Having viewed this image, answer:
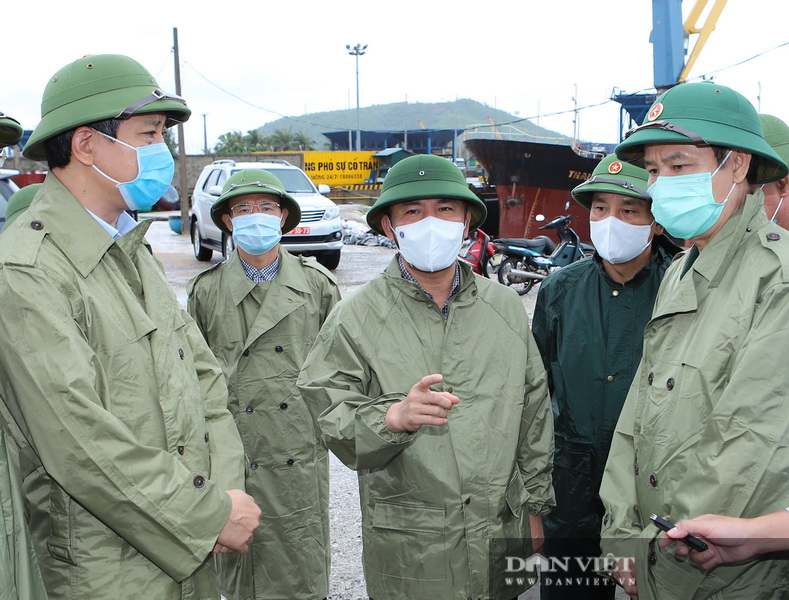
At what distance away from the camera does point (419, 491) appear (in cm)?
228

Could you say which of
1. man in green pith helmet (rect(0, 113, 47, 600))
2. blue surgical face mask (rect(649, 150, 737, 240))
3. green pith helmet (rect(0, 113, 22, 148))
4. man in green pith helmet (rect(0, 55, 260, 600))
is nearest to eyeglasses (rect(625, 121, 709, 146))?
blue surgical face mask (rect(649, 150, 737, 240))

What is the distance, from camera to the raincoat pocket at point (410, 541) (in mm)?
2254

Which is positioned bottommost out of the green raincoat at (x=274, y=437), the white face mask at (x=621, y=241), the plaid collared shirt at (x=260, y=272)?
the green raincoat at (x=274, y=437)

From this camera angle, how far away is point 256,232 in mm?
4016

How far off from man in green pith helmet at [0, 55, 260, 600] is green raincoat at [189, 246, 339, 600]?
128cm

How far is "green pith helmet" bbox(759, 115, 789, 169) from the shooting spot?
277cm

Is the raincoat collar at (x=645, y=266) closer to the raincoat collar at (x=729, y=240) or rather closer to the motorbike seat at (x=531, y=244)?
the raincoat collar at (x=729, y=240)

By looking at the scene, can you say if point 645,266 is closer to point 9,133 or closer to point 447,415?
point 447,415

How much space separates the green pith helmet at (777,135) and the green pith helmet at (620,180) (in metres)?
0.50

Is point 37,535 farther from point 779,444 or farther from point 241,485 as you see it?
point 779,444

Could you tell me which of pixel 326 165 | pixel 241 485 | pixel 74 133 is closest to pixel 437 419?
pixel 241 485

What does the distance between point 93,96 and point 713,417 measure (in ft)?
6.56

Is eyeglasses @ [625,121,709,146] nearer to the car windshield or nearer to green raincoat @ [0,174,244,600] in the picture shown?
green raincoat @ [0,174,244,600]

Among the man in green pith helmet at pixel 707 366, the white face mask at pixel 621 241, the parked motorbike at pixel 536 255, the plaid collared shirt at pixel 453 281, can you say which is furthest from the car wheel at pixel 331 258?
the man in green pith helmet at pixel 707 366
